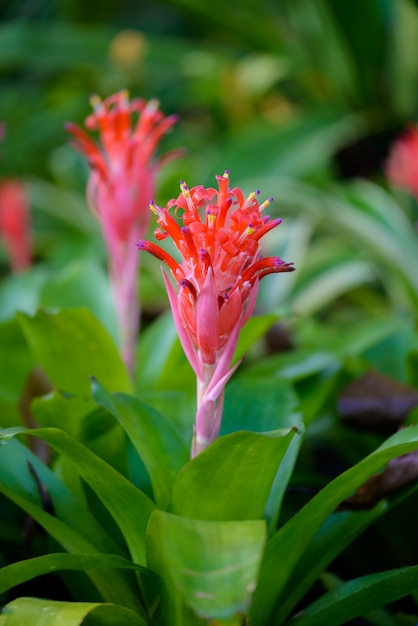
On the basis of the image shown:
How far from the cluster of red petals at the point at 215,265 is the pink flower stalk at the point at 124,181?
353 mm

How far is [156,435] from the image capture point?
78cm

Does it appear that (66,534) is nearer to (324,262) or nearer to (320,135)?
(324,262)

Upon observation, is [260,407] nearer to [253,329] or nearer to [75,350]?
[253,329]

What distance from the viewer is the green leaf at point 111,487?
650 millimetres

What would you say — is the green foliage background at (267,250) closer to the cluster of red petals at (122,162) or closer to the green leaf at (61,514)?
the green leaf at (61,514)

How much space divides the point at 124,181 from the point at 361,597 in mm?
639

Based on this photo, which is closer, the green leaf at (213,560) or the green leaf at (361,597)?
the green leaf at (213,560)

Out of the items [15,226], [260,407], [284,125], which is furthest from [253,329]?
[284,125]

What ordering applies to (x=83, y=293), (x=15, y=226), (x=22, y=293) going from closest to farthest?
(x=83, y=293)
(x=22, y=293)
(x=15, y=226)

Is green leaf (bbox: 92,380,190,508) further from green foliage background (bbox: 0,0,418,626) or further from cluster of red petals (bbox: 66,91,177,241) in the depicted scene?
cluster of red petals (bbox: 66,91,177,241)

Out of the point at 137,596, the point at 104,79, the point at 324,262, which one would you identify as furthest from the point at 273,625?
the point at 104,79

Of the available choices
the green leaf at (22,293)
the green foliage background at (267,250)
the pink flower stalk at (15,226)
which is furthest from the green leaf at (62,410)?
the pink flower stalk at (15,226)

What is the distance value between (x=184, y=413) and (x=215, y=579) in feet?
1.37

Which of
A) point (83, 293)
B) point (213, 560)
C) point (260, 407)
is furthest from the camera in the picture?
point (83, 293)
